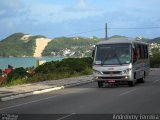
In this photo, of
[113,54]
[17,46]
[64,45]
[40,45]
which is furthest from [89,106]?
[17,46]

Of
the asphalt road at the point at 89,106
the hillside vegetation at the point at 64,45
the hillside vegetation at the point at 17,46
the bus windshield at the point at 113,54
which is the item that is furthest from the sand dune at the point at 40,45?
the asphalt road at the point at 89,106

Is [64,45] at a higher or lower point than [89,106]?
higher

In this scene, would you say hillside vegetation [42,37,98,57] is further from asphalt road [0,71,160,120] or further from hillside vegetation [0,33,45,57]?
asphalt road [0,71,160,120]

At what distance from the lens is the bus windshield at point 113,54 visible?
27.3m

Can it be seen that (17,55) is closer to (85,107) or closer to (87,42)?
(87,42)

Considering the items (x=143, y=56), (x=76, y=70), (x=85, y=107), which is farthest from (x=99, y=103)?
(x=76, y=70)

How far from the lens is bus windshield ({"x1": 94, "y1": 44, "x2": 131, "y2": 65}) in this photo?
1075 inches

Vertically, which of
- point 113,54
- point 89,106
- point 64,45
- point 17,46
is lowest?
point 89,106

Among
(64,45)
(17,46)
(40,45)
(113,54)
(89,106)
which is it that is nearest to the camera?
(89,106)

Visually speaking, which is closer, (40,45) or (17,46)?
(40,45)

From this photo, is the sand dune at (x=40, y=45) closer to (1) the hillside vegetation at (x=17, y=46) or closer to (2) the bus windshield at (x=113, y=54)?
(1) the hillside vegetation at (x=17, y=46)

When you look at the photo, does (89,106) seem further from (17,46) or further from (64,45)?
(17,46)

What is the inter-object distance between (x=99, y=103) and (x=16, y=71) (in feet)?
81.5

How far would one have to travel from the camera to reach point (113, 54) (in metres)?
27.5
